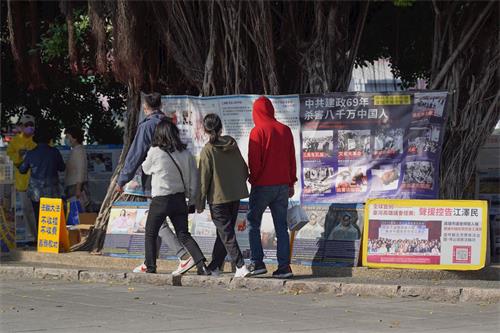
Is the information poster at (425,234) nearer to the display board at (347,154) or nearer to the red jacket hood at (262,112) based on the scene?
the display board at (347,154)

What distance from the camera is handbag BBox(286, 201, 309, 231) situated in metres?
11.7

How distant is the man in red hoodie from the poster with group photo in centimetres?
84

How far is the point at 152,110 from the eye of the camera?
40.5ft

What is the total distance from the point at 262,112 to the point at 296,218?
118 centimetres

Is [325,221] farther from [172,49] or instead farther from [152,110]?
[172,49]

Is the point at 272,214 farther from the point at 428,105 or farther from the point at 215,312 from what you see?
the point at 215,312

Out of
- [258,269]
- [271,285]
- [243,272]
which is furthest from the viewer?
[258,269]

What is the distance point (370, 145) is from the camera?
12117 millimetres

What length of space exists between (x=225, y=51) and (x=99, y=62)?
5.38 feet

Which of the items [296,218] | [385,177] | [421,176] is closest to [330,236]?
[296,218]

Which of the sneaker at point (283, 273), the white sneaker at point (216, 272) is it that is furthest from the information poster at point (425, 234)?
the white sneaker at point (216, 272)

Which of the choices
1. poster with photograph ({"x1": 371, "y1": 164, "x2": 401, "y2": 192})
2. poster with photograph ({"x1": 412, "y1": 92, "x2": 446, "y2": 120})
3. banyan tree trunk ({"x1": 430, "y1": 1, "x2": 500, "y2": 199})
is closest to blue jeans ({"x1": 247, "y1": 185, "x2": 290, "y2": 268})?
poster with photograph ({"x1": 371, "y1": 164, "x2": 401, "y2": 192})

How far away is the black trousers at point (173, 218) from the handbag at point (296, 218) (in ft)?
3.26

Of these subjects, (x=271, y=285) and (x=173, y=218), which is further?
(x=173, y=218)
